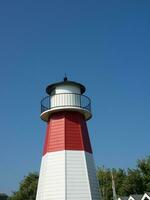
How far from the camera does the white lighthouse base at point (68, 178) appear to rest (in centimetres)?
2245

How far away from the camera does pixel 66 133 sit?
23891 mm

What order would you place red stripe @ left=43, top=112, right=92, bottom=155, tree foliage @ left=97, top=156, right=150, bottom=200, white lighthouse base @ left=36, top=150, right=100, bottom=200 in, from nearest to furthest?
1. white lighthouse base @ left=36, top=150, right=100, bottom=200
2. red stripe @ left=43, top=112, right=92, bottom=155
3. tree foliage @ left=97, top=156, right=150, bottom=200

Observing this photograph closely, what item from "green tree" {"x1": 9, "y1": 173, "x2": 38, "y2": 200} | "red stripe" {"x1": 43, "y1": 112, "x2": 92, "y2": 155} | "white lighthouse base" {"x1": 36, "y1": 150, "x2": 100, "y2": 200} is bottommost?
"white lighthouse base" {"x1": 36, "y1": 150, "x2": 100, "y2": 200}

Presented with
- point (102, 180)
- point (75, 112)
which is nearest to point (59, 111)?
point (75, 112)

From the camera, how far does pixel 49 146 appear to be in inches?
953

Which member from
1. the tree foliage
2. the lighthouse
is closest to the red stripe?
the lighthouse

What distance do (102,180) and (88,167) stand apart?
1990 inches

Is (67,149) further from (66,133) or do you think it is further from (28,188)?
(28,188)

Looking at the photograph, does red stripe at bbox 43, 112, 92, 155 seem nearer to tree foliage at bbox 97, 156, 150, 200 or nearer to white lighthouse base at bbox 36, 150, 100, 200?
white lighthouse base at bbox 36, 150, 100, 200

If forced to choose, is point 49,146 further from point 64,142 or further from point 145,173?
point 145,173

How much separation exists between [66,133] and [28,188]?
43.9m

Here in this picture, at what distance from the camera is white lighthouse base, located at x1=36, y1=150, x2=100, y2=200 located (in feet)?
73.7

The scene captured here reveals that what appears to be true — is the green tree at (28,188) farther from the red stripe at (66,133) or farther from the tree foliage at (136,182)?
the red stripe at (66,133)

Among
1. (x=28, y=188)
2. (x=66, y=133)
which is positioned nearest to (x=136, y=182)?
(x=28, y=188)
